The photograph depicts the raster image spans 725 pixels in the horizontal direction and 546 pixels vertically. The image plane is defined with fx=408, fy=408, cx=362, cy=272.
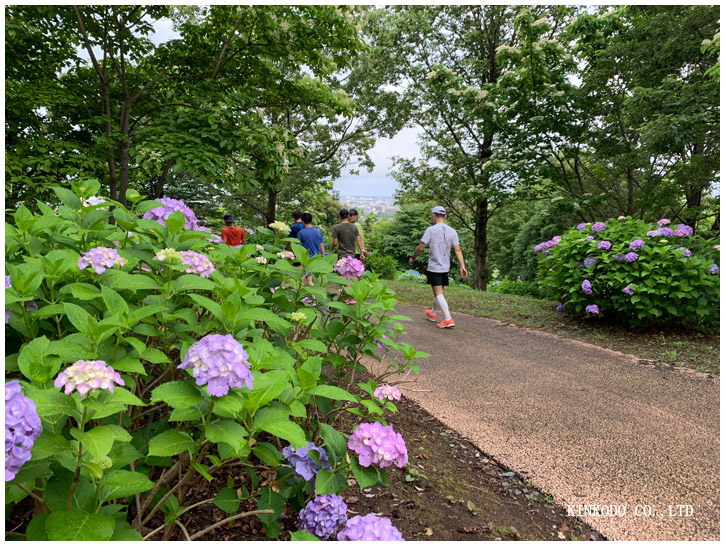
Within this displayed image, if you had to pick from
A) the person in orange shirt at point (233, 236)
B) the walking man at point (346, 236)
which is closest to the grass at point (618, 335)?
the walking man at point (346, 236)

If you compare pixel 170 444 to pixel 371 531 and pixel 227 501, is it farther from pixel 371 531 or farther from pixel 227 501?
pixel 371 531

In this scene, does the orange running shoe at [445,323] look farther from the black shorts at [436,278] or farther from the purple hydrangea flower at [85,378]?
the purple hydrangea flower at [85,378]

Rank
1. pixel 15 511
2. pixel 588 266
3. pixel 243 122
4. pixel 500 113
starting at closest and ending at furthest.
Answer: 1. pixel 15 511
2. pixel 588 266
3. pixel 243 122
4. pixel 500 113

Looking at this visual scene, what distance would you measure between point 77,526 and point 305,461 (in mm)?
670

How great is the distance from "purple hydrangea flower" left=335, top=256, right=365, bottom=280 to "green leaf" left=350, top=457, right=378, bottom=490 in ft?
4.21

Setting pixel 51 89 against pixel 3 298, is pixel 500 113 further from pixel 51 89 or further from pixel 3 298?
pixel 3 298

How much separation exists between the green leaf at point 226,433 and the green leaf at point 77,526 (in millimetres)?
282

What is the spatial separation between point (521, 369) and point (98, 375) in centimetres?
383

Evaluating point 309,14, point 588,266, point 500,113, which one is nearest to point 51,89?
point 309,14

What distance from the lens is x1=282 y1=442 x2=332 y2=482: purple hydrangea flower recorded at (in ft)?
4.57

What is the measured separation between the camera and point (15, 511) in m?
1.30

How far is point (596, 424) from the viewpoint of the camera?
277cm

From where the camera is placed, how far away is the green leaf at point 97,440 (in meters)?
0.84

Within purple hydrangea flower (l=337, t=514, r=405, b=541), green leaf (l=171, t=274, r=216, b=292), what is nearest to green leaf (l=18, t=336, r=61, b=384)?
green leaf (l=171, t=274, r=216, b=292)
